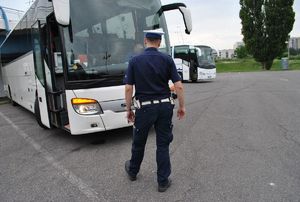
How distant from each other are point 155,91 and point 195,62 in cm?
1911

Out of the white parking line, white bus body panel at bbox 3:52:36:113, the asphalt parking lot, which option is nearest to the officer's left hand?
the asphalt parking lot

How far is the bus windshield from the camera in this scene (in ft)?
17.8

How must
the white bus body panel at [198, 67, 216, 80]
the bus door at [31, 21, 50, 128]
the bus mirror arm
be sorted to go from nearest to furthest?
1. the bus door at [31, 21, 50, 128]
2. the bus mirror arm
3. the white bus body panel at [198, 67, 216, 80]

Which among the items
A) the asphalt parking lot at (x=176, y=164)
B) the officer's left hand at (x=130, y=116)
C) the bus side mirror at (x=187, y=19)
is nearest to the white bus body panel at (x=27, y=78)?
the asphalt parking lot at (x=176, y=164)

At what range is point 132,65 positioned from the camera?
3674 mm

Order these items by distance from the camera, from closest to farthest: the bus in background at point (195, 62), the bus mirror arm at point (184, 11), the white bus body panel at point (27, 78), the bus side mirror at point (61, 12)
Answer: the bus side mirror at point (61, 12) < the bus mirror arm at point (184, 11) < the white bus body panel at point (27, 78) < the bus in background at point (195, 62)

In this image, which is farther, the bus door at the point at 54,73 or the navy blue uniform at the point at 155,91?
the bus door at the point at 54,73

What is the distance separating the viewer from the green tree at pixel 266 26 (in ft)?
128

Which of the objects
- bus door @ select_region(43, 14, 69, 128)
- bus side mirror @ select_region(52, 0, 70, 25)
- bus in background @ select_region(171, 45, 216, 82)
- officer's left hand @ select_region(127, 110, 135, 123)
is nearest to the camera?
officer's left hand @ select_region(127, 110, 135, 123)

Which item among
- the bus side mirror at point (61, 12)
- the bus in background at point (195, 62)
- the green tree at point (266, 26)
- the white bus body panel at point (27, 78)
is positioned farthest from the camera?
the green tree at point (266, 26)

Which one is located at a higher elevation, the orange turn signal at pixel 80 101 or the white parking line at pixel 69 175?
the orange turn signal at pixel 80 101

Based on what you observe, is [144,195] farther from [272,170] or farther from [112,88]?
[112,88]

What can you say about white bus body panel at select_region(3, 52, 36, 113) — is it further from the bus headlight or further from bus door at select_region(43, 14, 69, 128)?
the bus headlight

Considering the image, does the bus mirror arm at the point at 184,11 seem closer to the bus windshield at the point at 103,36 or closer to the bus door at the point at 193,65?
the bus windshield at the point at 103,36
